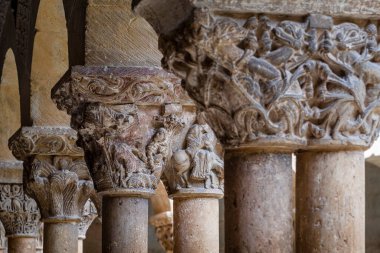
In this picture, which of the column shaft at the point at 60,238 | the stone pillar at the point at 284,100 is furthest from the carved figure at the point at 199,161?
the stone pillar at the point at 284,100

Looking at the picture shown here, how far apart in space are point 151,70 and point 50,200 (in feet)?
10.0

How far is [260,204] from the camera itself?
5.58 meters

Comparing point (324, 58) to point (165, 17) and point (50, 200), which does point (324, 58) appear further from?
point (50, 200)

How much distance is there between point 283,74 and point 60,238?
6129 millimetres

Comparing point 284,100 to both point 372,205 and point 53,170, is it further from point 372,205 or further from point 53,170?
point 372,205

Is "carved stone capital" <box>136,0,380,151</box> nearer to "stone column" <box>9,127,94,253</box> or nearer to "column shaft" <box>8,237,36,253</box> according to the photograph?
"stone column" <box>9,127,94,253</box>

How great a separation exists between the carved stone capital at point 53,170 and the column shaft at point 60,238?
3.8 inches

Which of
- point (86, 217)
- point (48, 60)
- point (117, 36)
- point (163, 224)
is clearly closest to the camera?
point (117, 36)

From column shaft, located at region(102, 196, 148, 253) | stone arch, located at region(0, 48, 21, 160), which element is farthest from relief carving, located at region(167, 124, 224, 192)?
stone arch, located at region(0, 48, 21, 160)

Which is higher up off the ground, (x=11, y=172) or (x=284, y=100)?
(x=284, y=100)

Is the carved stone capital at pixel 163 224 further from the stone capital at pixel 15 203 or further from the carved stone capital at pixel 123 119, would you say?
the carved stone capital at pixel 123 119

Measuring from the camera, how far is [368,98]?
5676mm

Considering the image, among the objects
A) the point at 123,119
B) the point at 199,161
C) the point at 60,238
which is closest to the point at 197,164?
the point at 199,161

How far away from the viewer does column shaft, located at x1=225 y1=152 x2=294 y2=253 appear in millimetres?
5535
